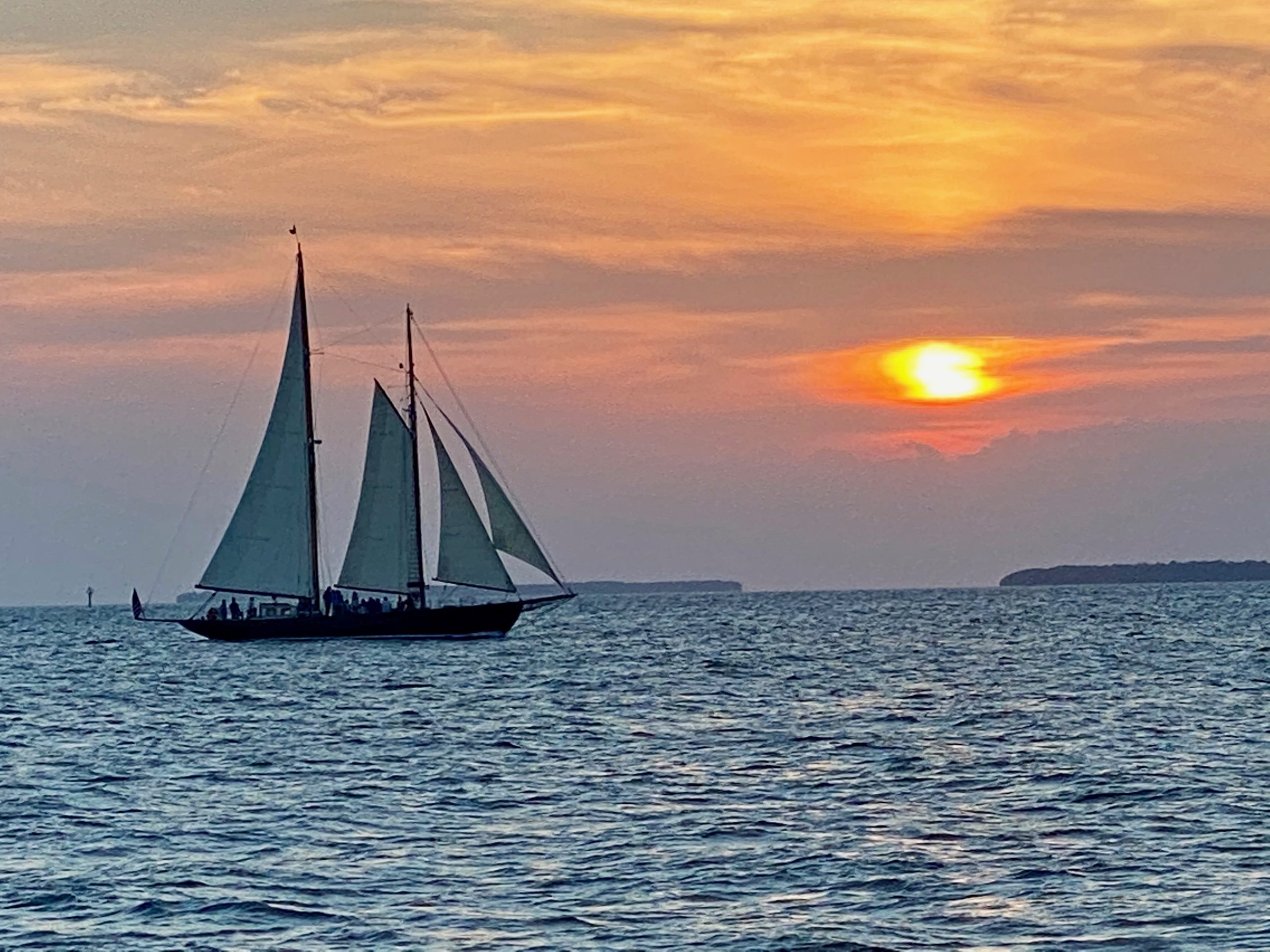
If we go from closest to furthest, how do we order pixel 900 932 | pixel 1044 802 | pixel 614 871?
1. pixel 900 932
2. pixel 614 871
3. pixel 1044 802

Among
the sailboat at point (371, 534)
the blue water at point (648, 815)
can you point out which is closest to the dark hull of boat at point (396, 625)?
the sailboat at point (371, 534)

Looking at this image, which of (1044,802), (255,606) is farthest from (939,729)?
(255,606)

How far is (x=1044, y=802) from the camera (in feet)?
113

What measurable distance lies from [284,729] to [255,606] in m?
57.4

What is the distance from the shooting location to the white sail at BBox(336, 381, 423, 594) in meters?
94.8

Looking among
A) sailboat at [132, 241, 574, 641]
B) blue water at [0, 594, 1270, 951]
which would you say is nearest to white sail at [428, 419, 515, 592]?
sailboat at [132, 241, 574, 641]

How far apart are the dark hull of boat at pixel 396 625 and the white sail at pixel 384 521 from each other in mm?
2257

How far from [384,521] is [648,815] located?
207 ft

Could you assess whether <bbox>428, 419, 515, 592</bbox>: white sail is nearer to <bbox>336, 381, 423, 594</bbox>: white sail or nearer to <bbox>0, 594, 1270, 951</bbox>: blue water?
<bbox>336, 381, 423, 594</bbox>: white sail

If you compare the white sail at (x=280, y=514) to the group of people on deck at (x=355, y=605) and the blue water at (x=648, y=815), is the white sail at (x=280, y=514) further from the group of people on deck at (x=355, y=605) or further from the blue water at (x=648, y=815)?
the blue water at (x=648, y=815)

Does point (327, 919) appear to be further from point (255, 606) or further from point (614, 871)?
point (255, 606)

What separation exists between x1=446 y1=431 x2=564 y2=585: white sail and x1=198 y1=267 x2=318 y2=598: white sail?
1004 centimetres

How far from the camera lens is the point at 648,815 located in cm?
3303

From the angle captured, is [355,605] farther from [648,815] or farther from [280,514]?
[648,815]
